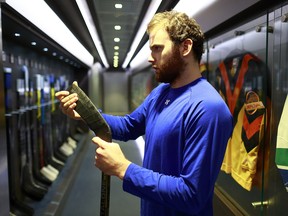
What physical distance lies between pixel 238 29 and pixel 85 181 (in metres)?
3.19

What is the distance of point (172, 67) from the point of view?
3.46 ft

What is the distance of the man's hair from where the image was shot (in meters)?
1.02

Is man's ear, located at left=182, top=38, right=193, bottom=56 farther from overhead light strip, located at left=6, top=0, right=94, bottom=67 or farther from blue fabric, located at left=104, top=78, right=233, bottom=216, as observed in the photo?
overhead light strip, located at left=6, top=0, right=94, bottom=67

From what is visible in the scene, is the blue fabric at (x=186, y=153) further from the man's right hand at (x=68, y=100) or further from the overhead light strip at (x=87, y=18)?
the overhead light strip at (x=87, y=18)

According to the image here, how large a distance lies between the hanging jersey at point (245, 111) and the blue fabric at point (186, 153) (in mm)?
677

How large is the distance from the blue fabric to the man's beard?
0.07m

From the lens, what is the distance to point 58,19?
8.19ft

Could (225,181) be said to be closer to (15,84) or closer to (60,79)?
(15,84)

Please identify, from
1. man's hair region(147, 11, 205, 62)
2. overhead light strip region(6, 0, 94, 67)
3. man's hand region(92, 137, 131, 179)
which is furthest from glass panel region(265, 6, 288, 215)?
overhead light strip region(6, 0, 94, 67)

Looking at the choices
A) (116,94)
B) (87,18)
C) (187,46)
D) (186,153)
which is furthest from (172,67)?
(116,94)

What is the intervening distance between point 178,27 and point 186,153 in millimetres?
449

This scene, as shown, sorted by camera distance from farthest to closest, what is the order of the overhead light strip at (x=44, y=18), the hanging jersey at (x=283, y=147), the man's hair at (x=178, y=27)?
the overhead light strip at (x=44, y=18) → the hanging jersey at (x=283, y=147) → the man's hair at (x=178, y=27)

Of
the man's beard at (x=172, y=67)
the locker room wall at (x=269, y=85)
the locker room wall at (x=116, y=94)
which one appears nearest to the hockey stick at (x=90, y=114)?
the man's beard at (x=172, y=67)

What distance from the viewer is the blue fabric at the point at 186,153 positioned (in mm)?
896
